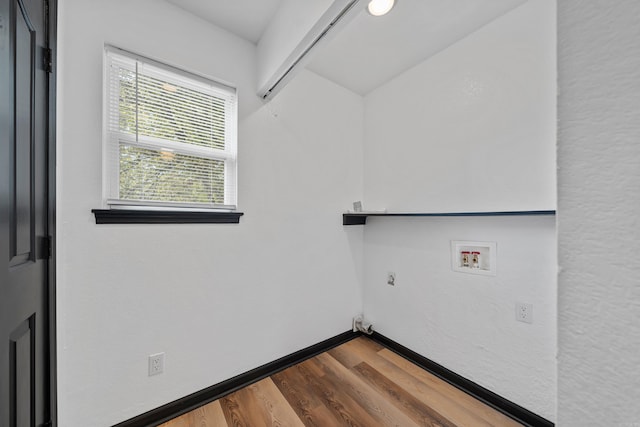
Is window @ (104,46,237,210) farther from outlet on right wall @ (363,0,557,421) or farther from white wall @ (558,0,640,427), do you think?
white wall @ (558,0,640,427)

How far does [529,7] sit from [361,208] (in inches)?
67.9

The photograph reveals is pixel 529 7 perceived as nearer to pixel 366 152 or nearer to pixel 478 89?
pixel 478 89

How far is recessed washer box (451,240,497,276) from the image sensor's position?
63.7 inches

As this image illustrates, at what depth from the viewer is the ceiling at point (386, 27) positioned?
4.99 feet

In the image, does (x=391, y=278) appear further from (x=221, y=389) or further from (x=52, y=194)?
(x=52, y=194)

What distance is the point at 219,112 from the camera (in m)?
1.72

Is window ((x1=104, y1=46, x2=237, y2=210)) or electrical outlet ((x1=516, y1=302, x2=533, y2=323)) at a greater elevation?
window ((x1=104, y1=46, x2=237, y2=210))

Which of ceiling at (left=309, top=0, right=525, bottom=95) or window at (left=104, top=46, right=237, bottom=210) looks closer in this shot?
window at (left=104, top=46, right=237, bottom=210)

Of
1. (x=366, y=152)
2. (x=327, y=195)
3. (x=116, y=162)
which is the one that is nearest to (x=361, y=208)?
(x=327, y=195)

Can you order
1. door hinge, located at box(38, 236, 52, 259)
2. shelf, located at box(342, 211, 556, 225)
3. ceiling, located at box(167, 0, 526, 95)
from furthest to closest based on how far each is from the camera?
ceiling, located at box(167, 0, 526, 95), shelf, located at box(342, 211, 556, 225), door hinge, located at box(38, 236, 52, 259)

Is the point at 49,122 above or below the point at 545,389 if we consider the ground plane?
above

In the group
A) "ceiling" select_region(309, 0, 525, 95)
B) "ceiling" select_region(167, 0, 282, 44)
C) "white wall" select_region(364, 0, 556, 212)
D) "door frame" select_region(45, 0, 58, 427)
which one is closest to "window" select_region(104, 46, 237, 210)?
"door frame" select_region(45, 0, 58, 427)

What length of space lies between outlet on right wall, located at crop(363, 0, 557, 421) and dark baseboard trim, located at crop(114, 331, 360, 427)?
2.27 feet

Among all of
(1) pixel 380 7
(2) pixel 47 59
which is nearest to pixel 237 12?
(1) pixel 380 7
